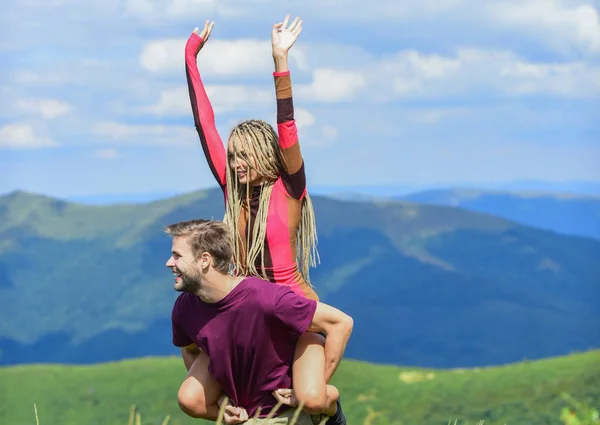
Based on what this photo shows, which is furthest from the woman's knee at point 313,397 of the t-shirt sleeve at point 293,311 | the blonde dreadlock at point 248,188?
the blonde dreadlock at point 248,188

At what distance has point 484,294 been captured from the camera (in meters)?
29.5

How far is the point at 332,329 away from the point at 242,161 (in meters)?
0.97

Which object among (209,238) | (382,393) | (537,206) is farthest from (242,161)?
(537,206)

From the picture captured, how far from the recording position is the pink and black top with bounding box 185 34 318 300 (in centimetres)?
494

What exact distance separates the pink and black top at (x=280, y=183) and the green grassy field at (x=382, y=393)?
857 centimetres

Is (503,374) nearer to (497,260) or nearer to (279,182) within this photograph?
(279,182)

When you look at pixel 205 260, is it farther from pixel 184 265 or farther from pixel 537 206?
pixel 537 206

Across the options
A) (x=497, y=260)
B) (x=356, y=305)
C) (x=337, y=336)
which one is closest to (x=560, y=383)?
(x=337, y=336)

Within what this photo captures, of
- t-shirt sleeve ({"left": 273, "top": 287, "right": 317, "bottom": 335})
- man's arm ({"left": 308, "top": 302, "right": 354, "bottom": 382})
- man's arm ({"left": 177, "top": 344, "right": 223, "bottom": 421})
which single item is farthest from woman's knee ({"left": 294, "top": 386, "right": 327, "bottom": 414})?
man's arm ({"left": 177, "top": 344, "right": 223, "bottom": 421})

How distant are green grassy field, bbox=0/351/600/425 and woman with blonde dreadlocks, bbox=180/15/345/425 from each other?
8543mm

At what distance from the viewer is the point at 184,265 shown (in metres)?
4.62

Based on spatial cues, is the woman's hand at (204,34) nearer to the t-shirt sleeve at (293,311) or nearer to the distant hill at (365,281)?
the t-shirt sleeve at (293,311)

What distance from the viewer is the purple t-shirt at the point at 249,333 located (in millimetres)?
4754

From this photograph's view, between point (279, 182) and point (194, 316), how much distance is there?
83cm
